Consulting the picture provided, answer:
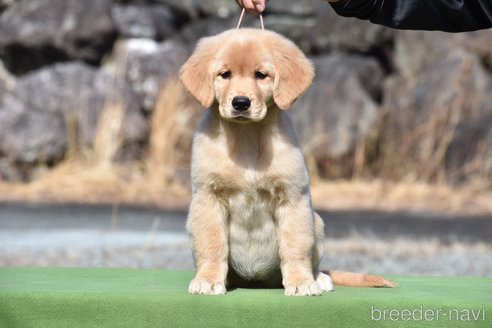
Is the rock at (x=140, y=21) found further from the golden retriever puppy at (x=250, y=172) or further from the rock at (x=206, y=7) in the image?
the golden retriever puppy at (x=250, y=172)

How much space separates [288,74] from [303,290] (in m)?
0.75

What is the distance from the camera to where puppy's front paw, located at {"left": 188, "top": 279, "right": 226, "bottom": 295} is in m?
2.79

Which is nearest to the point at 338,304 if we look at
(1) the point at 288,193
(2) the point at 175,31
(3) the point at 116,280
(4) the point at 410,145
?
(1) the point at 288,193

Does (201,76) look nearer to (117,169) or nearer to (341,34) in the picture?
(117,169)

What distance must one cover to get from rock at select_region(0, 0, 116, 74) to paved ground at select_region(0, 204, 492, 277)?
9.12ft

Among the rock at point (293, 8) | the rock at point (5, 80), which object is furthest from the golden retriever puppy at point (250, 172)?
the rock at point (5, 80)

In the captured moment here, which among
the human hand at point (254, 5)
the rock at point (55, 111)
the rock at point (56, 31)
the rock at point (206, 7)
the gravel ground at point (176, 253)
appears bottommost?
the gravel ground at point (176, 253)

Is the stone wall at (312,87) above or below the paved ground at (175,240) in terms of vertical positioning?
above

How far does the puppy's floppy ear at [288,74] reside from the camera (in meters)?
2.89

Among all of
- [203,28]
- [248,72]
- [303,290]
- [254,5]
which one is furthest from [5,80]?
[303,290]

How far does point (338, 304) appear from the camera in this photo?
2.70 metres

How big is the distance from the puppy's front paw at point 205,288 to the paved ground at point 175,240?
2616 millimetres

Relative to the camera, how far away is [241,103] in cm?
276

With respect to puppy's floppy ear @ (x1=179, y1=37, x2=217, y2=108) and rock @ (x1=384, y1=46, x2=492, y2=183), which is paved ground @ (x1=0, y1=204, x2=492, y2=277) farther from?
puppy's floppy ear @ (x1=179, y1=37, x2=217, y2=108)
